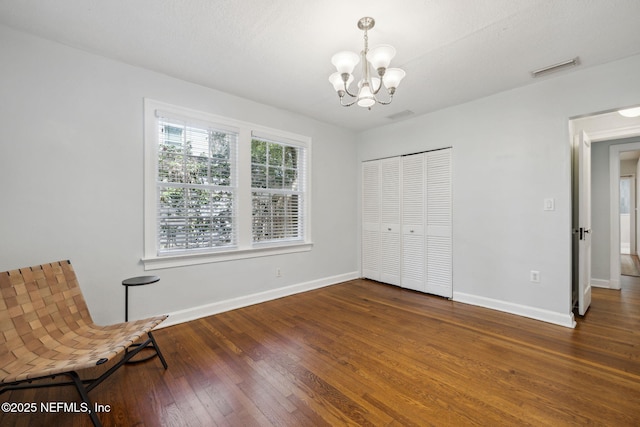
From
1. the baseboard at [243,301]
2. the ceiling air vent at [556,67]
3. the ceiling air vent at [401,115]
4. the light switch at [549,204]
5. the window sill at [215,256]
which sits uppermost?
the ceiling air vent at [401,115]

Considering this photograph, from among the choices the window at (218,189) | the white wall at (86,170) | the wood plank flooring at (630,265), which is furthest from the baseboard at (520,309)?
the wood plank flooring at (630,265)

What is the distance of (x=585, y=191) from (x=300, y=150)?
3.50m

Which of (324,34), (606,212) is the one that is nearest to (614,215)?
(606,212)

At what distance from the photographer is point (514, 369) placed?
6.71ft

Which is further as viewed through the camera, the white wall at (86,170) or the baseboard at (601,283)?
the baseboard at (601,283)

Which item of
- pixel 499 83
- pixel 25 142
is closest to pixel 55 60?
pixel 25 142

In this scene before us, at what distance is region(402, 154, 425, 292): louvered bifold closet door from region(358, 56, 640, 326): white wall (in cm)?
→ 40

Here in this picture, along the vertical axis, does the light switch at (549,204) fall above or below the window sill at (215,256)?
above

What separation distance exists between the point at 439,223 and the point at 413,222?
382 mm

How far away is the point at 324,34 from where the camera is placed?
2.17m

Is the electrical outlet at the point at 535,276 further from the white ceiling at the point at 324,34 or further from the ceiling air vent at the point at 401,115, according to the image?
the ceiling air vent at the point at 401,115

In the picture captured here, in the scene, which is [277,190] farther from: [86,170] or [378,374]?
[378,374]

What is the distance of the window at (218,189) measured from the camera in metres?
2.84

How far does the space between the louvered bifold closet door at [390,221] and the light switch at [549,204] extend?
5.78 ft
